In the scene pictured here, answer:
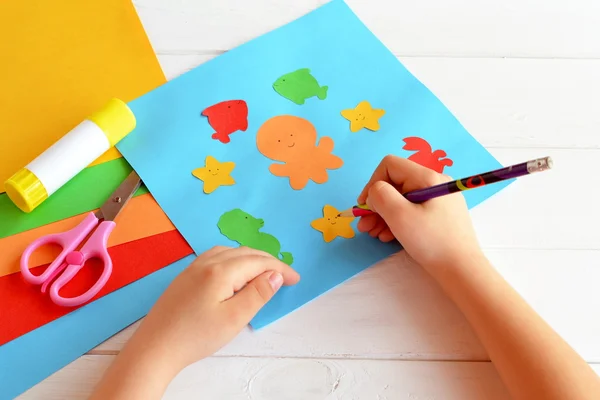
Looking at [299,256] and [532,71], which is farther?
[532,71]

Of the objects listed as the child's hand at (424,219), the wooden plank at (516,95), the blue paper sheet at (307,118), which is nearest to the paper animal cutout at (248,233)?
the blue paper sheet at (307,118)

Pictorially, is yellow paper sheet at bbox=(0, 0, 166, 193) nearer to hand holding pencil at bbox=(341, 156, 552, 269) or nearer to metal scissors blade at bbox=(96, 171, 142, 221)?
metal scissors blade at bbox=(96, 171, 142, 221)

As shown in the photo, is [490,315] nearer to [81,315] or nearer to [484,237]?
[484,237]

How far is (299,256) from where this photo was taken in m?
0.63

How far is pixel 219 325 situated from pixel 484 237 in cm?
31

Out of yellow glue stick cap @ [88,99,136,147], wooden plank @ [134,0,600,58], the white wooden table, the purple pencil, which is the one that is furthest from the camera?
wooden plank @ [134,0,600,58]

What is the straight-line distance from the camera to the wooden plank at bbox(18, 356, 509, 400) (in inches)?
21.9

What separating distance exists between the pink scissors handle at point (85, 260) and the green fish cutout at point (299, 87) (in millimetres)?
267

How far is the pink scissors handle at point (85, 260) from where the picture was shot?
1.91ft

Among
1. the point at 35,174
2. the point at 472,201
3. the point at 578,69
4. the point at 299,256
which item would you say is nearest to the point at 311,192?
the point at 299,256

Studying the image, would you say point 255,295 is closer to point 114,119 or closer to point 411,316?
point 411,316

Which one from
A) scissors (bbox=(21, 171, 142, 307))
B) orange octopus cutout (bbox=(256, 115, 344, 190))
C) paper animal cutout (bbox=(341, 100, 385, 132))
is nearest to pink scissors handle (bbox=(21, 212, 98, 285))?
scissors (bbox=(21, 171, 142, 307))

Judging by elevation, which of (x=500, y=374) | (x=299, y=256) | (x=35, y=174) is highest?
(x=35, y=174)

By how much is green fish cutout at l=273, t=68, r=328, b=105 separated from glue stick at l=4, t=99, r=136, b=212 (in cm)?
19
